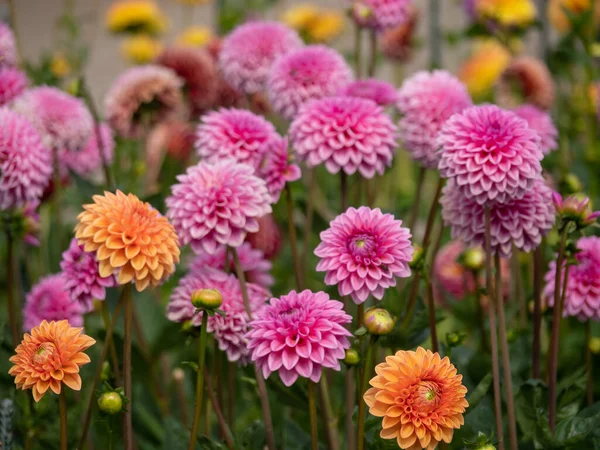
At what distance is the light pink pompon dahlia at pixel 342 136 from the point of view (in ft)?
3.97

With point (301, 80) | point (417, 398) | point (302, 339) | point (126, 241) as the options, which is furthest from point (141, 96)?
point (417, 398)

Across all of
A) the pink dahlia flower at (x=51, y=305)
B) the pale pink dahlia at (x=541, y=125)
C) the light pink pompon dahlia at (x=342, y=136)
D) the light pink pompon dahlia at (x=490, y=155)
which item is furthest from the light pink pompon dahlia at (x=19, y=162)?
the pale pink dahlia at (x=541, y=125)

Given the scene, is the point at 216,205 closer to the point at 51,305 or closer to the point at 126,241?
the point at 126,241

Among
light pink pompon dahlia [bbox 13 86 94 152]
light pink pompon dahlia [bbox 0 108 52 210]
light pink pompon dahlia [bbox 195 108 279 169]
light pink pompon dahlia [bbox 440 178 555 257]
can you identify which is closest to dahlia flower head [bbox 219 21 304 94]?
light pink pompon dahlia [bbox 13 86 94 152]

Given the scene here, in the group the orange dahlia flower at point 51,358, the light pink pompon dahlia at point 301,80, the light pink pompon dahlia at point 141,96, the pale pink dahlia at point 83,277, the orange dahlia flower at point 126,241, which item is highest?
the light pink pompon dahlia at point 141,96

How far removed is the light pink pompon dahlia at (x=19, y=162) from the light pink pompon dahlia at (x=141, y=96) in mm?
706

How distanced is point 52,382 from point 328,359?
1.03 feet

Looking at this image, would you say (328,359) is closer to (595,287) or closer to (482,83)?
(595,287)

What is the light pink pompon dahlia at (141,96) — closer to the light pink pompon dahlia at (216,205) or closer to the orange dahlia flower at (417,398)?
the light pink pompon dahlia at (216,205)

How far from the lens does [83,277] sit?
1111 millimetres

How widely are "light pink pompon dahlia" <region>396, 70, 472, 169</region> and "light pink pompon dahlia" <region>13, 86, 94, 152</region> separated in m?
0.66

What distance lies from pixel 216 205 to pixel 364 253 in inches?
9.1

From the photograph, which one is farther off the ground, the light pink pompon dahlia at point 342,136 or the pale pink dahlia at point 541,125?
the pale pink dahlia at point 541,125

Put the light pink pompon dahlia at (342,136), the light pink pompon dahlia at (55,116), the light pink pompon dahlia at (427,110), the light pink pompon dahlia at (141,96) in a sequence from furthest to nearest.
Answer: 1. the light pink pompon dahlia at (141,96)
2. the light pink pompon dahlia at (55,116)
3. the light pink pompon dahlia at (427,110)
4. the light pink pompon dahlia at (342,136)
